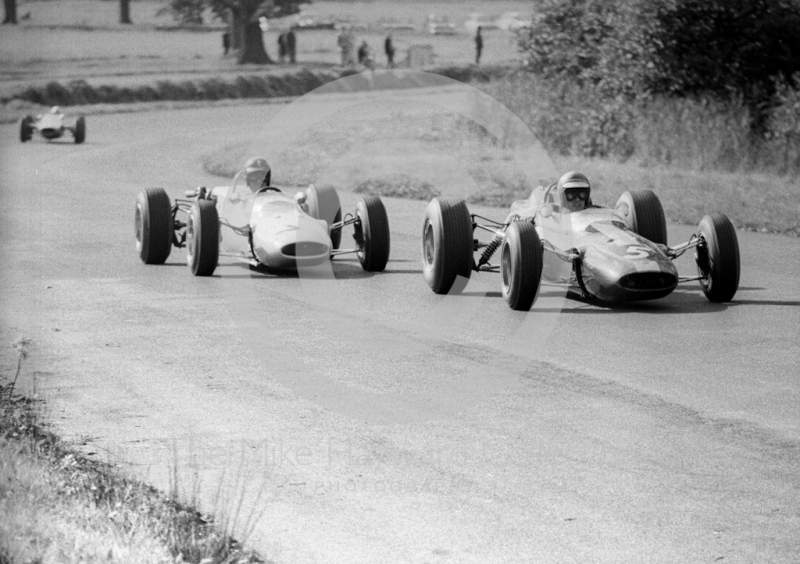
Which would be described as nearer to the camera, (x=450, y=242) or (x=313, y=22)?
(x=450, y=242)

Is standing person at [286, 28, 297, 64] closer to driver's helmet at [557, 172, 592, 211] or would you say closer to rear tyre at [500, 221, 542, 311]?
driver's helmet at [557, 172, 592, 211]

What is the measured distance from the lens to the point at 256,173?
15.5 meters

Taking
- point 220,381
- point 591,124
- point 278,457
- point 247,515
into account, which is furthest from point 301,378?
point 591,124

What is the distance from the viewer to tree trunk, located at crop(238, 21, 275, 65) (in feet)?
201

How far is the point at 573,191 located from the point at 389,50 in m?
41.9

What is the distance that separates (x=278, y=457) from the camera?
7.69 metres

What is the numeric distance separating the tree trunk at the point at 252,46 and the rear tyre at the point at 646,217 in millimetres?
48964

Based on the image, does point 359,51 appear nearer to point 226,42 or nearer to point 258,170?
point 226,42

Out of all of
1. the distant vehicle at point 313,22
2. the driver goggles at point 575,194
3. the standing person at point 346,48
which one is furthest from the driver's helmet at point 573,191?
the distant vehicle at point 313,22

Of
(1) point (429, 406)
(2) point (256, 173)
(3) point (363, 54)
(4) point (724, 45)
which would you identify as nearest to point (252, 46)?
(3) point (363, 54)

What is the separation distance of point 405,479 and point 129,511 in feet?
5.37

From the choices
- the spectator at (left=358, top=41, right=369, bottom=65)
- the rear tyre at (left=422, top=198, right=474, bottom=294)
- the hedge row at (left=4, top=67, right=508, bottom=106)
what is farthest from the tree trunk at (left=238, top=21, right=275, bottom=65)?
the rear tyre at (left=422, top=198, right=474, bottom=294)

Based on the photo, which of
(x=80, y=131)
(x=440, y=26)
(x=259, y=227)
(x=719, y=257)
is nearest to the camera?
(x=719, y=257)

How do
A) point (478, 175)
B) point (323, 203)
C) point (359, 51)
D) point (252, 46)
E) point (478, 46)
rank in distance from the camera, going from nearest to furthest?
1. point (323, 203)
2. point (478, 175)
3. point (478, 46)
4. point (359, 51)
5. point (252, 46)
